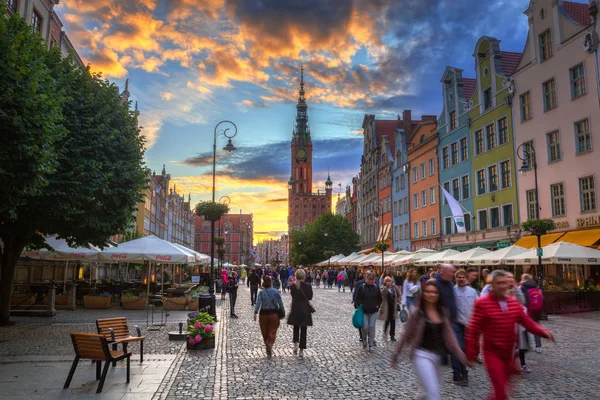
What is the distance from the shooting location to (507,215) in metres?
33.6

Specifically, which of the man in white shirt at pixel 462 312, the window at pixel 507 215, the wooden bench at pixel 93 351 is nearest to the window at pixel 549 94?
the window at pixel 507 215

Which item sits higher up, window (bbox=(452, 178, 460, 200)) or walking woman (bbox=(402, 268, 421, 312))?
window (bbox=(452, 178, 460, 200))

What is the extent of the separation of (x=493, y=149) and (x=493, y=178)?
204 cm

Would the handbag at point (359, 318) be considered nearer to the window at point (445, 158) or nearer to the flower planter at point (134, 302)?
the flower planter at point (134, 302)

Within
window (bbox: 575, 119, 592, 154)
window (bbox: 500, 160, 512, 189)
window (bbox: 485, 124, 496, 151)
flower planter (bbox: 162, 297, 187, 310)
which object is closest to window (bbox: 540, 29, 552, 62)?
window (bbox: 575, 119, 592, 154)

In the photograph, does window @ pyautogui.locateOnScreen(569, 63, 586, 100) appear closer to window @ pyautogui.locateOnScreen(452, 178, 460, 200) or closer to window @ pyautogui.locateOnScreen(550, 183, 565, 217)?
window @ pyautogui.locateOnScreen(550, 183, 565, 217)

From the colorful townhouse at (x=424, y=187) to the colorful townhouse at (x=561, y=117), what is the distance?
45.2 feet

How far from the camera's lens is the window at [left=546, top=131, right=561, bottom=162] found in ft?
93.8

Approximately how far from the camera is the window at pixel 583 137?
2633cm

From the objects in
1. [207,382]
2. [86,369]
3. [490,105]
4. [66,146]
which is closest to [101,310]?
[66,146]

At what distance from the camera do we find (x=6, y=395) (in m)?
7.53

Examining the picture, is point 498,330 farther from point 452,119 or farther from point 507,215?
point 452,119

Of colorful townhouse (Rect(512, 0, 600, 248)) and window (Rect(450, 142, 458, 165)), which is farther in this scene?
window (Rect(450, 142, 458, 165))

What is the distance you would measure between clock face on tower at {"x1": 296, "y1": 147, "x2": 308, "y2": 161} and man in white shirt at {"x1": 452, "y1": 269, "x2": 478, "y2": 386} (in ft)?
519
